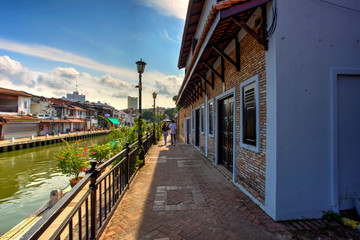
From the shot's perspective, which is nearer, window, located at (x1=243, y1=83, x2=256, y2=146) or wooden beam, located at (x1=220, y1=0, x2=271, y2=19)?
wooden beam, located at (x1=220, y1=0, x2=271, y2=19)

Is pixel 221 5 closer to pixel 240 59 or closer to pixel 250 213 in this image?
pixel 240 59

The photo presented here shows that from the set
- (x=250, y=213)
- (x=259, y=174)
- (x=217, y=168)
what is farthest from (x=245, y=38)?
(x=217, y=168)

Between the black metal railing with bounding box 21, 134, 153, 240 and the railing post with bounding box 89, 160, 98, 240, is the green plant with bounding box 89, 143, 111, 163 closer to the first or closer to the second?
the black metal railing with bounding box 21, 134, 153, 240

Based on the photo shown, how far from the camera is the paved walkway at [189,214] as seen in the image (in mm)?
2609

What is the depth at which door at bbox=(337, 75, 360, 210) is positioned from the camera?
10.1 feet

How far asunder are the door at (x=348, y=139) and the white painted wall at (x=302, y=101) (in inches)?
11.5

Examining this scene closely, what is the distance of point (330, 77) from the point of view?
3.01 m

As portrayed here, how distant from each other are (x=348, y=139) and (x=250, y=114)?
1.75 m

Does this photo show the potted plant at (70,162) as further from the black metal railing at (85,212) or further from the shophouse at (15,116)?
the shophouse at (15,116)

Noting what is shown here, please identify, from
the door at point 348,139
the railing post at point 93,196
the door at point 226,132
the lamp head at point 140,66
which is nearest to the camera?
the railing post at point 93,196

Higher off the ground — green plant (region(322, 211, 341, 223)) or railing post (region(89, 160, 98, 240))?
railing post (region(89, 160, 98, 240))

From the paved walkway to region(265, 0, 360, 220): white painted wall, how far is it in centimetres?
51

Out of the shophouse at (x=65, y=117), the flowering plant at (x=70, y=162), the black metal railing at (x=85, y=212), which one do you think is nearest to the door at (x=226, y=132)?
the black metal railing at (x=85, y=212)

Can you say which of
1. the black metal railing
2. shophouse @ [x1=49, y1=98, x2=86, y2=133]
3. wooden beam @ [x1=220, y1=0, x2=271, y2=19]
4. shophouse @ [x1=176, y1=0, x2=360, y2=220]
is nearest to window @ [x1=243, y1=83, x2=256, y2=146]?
shophouse @ [x1=176, y1=0, x2=360, y2=220]
